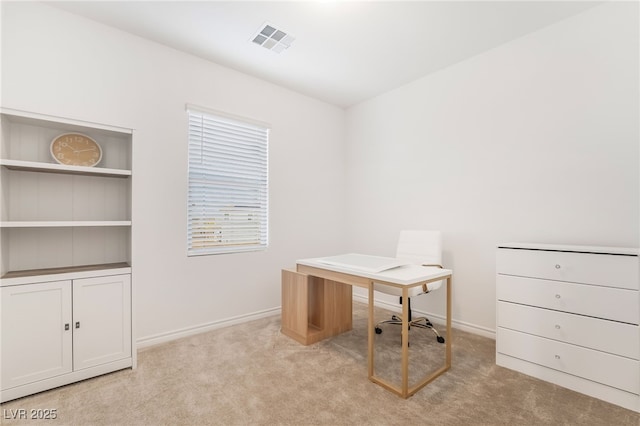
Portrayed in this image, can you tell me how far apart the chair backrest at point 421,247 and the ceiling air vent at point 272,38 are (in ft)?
7.37

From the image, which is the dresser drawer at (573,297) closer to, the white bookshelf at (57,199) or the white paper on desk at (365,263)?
the white paper on desk at (365,263)

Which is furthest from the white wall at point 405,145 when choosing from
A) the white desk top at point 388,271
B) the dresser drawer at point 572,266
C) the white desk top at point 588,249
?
the white desk top at point 388,271

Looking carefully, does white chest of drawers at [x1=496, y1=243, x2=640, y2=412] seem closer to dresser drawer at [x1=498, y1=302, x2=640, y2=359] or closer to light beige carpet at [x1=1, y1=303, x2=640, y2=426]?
dresser drawer at [x1=498, y1=302, x2=640, y2=359]

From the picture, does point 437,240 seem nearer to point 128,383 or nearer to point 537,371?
point 537,371

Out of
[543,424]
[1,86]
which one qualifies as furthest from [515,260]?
[1,86]

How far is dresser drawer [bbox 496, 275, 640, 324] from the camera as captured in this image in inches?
70.9

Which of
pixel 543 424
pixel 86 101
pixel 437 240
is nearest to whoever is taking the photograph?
pixel 543 424

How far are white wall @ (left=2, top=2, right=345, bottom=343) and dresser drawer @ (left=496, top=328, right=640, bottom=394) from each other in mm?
2385

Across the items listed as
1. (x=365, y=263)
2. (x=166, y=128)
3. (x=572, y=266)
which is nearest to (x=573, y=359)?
(x=572, y=266)

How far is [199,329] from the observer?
2957mm

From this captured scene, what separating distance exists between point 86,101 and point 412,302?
12.3ft

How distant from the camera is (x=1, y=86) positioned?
2.13 meters

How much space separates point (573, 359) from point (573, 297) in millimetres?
407

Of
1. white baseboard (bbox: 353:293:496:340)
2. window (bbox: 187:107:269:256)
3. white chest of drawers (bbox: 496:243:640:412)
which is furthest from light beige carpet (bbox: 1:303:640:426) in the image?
window (bbox: 187:107:269:256)
